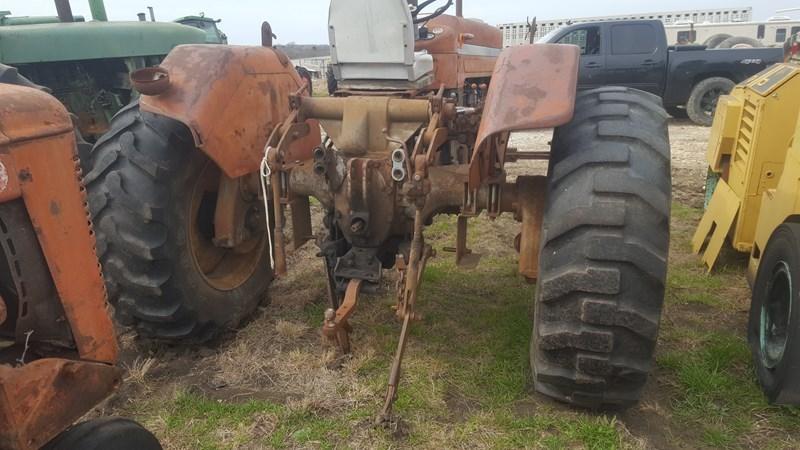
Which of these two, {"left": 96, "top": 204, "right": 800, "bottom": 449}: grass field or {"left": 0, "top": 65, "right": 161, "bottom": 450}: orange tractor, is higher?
{"left": 0, "top": 65, "right": 161, "bottom": 450}: orange tractor

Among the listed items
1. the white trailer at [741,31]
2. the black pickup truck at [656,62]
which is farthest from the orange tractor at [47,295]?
the white trailer at [741,31]

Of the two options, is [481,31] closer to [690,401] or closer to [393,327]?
[393,327]

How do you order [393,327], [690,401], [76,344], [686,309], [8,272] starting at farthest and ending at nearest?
1. [686,309]
2. [393,327]
3. [690,401]
4. [76,344]
5. [8,272]

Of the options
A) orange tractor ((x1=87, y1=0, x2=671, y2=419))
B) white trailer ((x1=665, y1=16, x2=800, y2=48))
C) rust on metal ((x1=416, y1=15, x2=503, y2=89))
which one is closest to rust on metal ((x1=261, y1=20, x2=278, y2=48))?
orange tractor ((x1=87, y1=0, x2=671, y2=419))

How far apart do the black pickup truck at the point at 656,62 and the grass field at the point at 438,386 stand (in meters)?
8.44

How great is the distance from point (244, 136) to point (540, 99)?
4.90ft

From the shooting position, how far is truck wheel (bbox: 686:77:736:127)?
1181cm

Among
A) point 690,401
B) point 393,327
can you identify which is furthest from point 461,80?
point 690,401

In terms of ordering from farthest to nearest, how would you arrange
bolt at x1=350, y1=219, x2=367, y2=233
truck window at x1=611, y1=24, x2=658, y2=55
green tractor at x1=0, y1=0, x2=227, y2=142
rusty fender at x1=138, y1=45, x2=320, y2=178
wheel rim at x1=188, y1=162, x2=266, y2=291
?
truck window at x1=611, y1=24, x2=658, y2=55
green tractor at x1=0, y1=0, x2=227, y2=142
wheel rim at x1=188, y1=162, x2=266, y2=291
bolt at x1=350, y1=219, x2=367, y2=233
rusty fender at x1=138, y1=45, x2=320, y2=178

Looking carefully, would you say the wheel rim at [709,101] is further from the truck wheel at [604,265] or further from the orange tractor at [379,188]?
the truck wheel at [604,265]

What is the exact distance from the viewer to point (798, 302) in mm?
2652

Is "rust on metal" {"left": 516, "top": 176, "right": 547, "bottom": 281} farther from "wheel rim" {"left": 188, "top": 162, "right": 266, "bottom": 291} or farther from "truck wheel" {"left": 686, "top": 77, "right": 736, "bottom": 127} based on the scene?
"truck wheel" {"left": 686, "top": 77, "right": 736, "bottom": 127}

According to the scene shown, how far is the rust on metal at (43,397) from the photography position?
163 cm

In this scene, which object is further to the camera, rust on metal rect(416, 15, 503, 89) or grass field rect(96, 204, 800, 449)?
rust on metal rect(416, 15, 503, 89)
